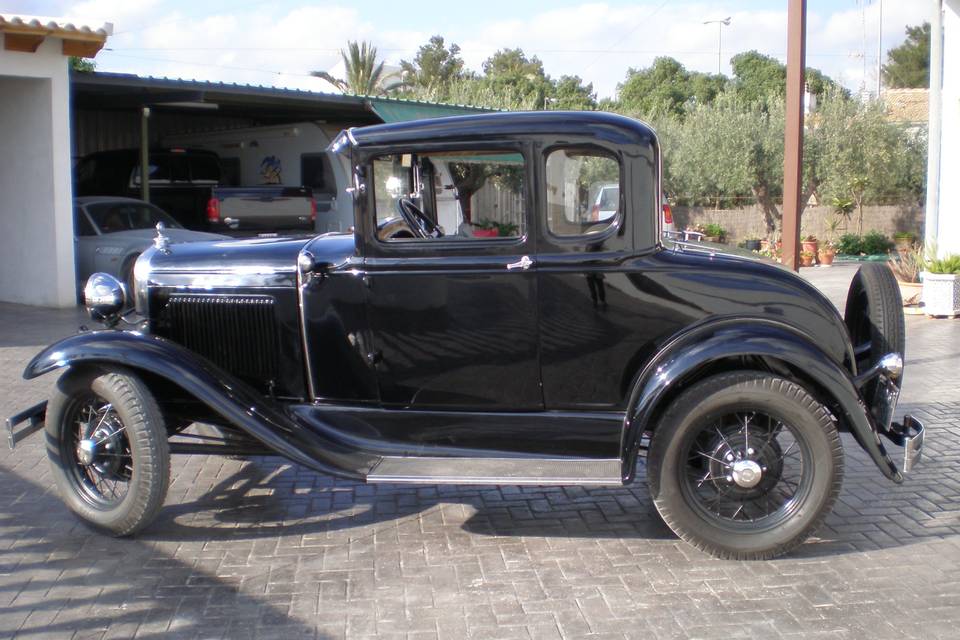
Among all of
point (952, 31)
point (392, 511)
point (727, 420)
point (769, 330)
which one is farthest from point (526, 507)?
point (952, 31)

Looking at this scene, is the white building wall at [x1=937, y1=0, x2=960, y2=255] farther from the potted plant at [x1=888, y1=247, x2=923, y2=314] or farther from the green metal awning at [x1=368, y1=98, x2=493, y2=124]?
the green metal awning at [x1=368, y1=98, x2=493, y2=124]

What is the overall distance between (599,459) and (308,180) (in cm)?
1312

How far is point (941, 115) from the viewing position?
12312 mm

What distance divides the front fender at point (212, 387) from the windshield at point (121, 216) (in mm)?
8946

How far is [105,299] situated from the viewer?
190 inches

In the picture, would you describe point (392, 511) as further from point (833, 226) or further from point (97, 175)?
point (833, 226)

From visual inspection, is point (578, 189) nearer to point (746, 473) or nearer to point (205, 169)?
point (746, 473)

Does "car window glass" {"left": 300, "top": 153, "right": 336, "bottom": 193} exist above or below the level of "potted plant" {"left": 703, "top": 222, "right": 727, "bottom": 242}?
above

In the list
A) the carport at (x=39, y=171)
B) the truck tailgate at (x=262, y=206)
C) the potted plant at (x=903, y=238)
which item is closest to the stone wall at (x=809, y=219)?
the potted plant at (x=903, y=238)

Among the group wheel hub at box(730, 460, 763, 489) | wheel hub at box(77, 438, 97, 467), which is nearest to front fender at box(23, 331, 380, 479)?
wheel hub at box(77, 438, 97, 467)

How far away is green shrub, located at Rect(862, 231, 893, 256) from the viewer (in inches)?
933

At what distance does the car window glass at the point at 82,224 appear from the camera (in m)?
12.9

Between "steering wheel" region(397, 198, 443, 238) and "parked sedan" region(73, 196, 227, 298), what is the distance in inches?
331

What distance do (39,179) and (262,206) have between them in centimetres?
308
